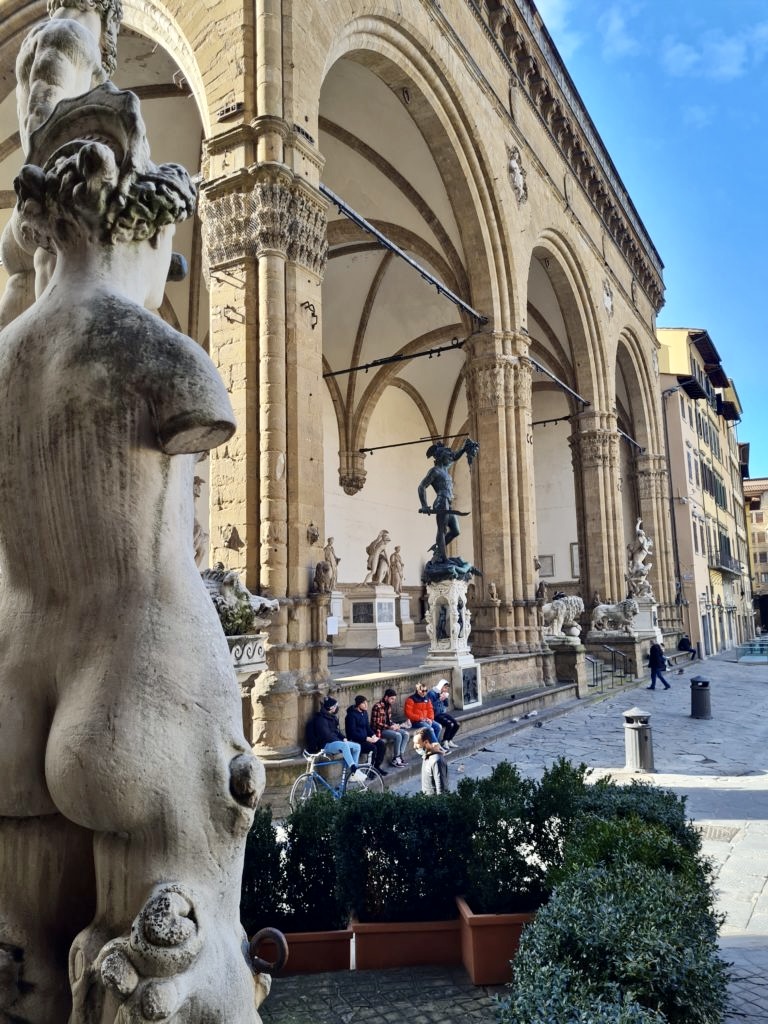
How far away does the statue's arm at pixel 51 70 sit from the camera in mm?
1981

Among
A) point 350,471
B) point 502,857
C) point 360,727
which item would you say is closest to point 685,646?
point 350,471

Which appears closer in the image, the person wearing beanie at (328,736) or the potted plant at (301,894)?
the potted plant at (301,894)

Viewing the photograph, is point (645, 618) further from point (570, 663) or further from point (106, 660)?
point (106, 660)

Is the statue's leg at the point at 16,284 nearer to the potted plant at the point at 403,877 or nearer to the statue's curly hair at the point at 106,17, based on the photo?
the statue's curly hair at the point at 106,17

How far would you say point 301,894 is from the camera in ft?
10.9

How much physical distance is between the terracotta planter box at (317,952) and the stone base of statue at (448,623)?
297 inches

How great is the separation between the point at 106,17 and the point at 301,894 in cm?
364

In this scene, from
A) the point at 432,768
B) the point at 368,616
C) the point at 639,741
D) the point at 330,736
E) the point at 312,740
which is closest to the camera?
the point at 432,768

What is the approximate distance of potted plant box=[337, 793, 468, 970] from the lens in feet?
10.7

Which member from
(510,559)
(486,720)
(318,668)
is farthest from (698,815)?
(510,559)

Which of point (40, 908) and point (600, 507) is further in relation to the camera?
point (600, 507)

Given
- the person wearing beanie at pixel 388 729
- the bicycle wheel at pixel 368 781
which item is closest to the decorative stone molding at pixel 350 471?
the person wearing beanie at pixel 388 729

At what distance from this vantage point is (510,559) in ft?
44.8

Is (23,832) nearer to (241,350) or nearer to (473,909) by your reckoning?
(473,909)
